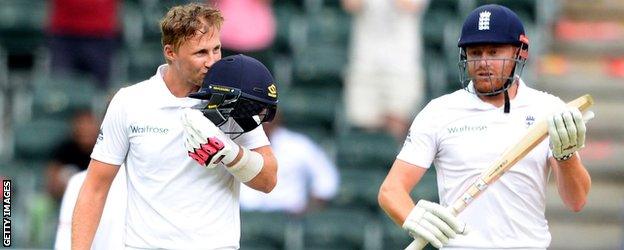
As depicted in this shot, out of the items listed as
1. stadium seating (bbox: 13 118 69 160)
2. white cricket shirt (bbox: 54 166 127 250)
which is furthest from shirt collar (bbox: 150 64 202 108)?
stadium seating (bbox: 13 118 69 160)

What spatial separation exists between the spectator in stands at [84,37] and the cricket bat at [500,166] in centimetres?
619

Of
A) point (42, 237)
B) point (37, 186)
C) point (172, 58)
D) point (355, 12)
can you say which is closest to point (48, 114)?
point (37, 186)

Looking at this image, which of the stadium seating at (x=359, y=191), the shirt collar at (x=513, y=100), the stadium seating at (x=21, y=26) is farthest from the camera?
the stadium seating at (x=21, y=26)

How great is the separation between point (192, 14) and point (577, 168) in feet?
5.51

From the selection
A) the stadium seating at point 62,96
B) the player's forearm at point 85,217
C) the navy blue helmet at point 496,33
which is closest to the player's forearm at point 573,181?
the navy blue helmet at point 496,33

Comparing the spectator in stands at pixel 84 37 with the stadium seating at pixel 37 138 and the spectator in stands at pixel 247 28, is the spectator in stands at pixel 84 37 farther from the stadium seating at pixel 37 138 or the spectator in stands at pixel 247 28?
the spectator in stands at pixel 247 28

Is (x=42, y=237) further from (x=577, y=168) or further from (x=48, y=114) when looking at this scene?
(x=577, y=168)

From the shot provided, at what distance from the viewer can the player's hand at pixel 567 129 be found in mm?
5621

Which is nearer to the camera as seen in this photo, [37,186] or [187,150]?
[187,150]

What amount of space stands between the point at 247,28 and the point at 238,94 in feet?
20.4

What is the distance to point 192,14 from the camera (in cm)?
589

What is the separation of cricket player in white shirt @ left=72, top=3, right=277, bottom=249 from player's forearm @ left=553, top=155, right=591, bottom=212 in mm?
1189

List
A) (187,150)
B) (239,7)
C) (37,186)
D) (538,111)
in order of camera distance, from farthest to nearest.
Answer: (239,7) → (37,186) → (538,111) → (187,150)

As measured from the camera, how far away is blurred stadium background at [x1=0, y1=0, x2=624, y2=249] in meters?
10.8
